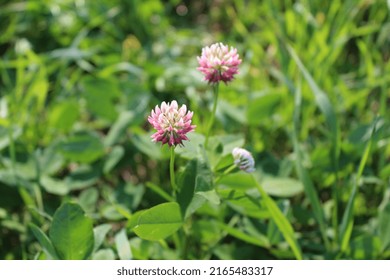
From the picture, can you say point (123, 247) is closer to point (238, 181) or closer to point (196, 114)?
point (238, 181)

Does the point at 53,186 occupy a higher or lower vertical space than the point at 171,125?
lower

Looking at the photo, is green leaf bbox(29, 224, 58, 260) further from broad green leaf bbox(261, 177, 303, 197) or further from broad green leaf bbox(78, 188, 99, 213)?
broad green leaf bbox(261, 177, 303, 197)

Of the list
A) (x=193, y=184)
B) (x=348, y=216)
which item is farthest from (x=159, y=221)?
(x=348, y=216)

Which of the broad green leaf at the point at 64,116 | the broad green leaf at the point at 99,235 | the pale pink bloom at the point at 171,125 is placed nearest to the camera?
the pale pink bloom at the point at 171,125

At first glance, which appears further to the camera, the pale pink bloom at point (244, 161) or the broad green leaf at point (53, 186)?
the broad green leaf at point (53, 186)

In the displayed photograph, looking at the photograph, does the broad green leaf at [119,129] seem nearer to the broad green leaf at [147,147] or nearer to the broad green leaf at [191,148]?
the broad green leaf at [147,147]

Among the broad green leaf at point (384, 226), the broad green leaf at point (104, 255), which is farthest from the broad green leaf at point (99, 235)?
the broad green leaf at point (384, 226)

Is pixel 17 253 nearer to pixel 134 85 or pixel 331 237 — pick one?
pixel 134 85

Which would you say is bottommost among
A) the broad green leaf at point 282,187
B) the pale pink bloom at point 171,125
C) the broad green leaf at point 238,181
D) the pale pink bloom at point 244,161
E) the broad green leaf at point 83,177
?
the broad green leaf at point 282,187
